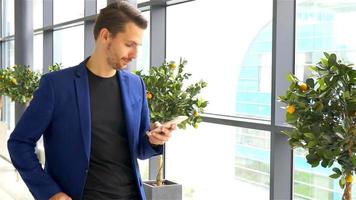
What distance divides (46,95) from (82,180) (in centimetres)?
32

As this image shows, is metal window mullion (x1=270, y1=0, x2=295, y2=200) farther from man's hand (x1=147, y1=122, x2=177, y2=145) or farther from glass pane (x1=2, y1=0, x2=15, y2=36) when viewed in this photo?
glass pane (x1=2, y1=0, x2=15, y2=36)

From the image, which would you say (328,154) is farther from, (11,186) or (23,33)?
(23,33)

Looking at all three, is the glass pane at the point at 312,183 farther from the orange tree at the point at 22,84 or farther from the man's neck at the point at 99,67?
the orange tree at the point at 22,84

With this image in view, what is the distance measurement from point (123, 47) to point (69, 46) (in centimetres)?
577

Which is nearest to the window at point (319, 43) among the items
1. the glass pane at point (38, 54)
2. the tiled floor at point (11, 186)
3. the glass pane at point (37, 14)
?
the tiled floor at point (11, 186)

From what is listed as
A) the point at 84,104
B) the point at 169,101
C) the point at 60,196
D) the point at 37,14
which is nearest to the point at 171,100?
the point at 169,101

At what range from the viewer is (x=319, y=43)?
2.94 metres

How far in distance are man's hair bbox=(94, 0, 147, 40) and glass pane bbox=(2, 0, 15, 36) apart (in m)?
8.67

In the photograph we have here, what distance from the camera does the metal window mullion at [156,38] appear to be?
14.8 feet

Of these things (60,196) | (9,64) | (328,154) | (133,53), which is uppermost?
(9,64)

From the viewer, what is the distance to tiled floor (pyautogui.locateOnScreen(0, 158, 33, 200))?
5055 mm

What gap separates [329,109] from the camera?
1.80 metres

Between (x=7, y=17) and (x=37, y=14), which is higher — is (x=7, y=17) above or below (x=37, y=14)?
above

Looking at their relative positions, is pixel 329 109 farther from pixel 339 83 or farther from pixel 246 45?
pixel 246 45
